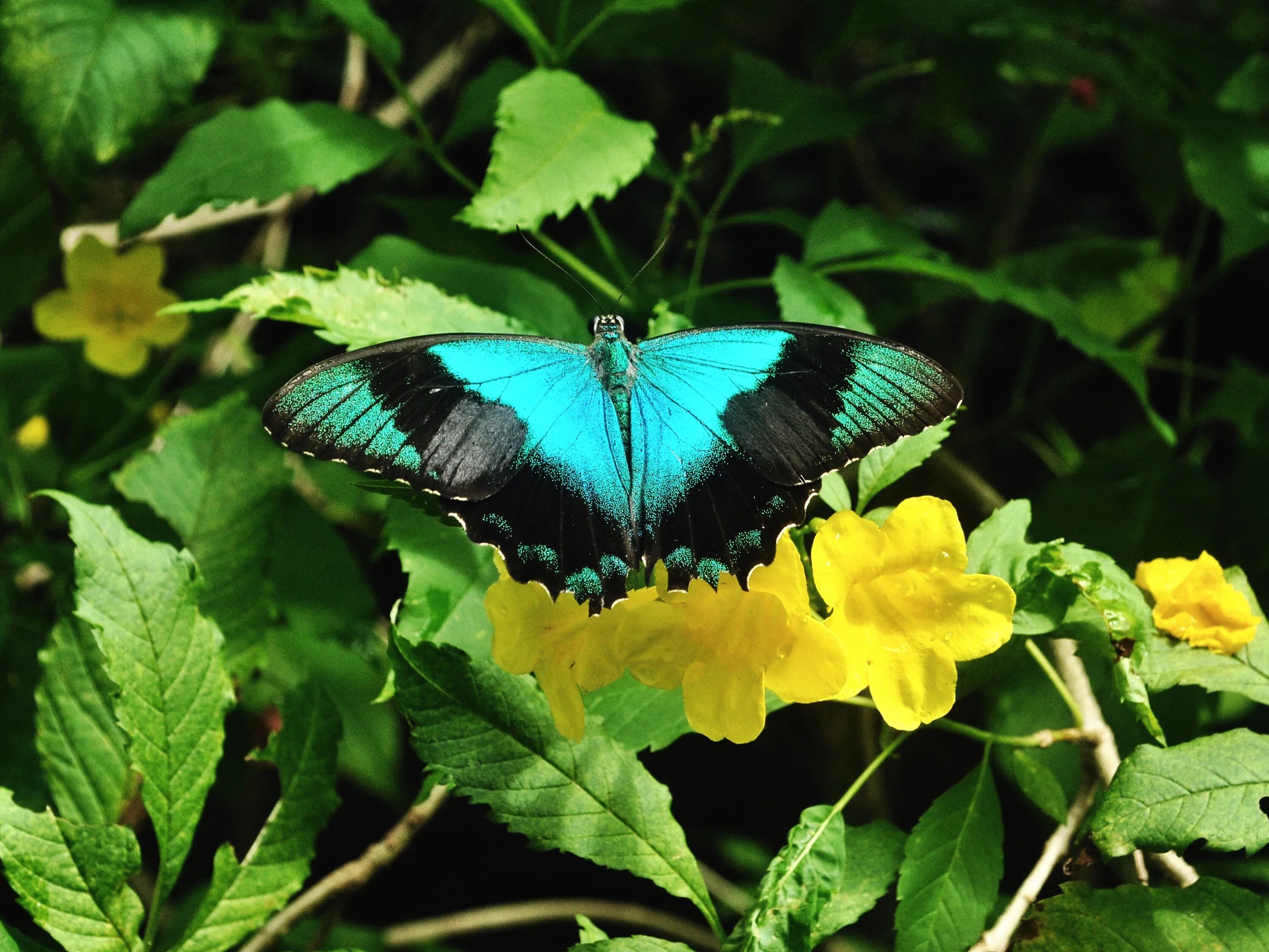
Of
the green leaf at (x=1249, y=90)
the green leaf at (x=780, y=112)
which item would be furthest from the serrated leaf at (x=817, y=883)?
the green leaf at (x=1249, y=90)

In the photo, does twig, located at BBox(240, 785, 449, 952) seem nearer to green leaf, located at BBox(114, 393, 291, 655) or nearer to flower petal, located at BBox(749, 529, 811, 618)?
green leaf, located at BBox(114, 393, 291, 655)

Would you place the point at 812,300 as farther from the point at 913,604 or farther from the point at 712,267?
the point at 712,267

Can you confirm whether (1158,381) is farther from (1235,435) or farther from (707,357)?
(707,357)

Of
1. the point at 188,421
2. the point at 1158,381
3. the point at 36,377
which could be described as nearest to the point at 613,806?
the point at 188,421

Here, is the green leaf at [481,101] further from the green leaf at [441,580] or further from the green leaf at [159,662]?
the green leaf at [159,662]

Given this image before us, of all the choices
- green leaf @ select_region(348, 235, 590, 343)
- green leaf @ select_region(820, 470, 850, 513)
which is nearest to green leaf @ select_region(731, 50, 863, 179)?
green leaf @ select_region(348, 235, 590, 343)

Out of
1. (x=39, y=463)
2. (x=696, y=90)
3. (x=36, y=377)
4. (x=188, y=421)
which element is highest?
(x=696, y=90)
